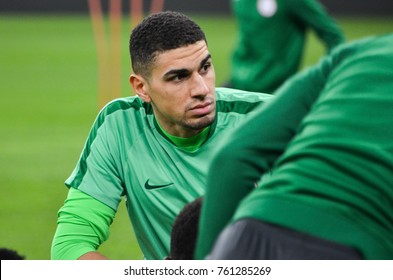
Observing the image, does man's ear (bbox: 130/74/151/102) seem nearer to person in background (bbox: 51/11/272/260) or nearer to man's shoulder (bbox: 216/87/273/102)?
person in background (bbox: 51/11/272/260)

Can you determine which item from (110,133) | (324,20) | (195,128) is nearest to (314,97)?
(195,128)

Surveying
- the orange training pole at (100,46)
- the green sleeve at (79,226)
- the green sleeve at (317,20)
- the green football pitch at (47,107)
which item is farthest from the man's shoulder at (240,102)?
the orange training pole at (100,46)

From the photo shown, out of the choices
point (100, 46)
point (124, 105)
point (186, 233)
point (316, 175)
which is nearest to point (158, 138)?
point (124, 105)

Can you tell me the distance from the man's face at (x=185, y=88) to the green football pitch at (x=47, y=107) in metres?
3.17

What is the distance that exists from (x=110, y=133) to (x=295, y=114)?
5.97ft

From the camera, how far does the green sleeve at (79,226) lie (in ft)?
13.5

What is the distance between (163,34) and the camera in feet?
14.5

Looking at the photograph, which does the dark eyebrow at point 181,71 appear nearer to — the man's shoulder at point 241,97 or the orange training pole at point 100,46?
the man's shoulder at point 241,97

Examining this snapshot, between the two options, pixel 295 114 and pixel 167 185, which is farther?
pixel 167 185

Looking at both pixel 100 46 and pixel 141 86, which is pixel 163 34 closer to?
pixel 141 86

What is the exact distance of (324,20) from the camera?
9.69 metres

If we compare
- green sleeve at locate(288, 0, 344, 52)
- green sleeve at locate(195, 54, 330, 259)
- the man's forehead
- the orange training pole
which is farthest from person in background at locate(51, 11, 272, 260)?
the orange training pole
